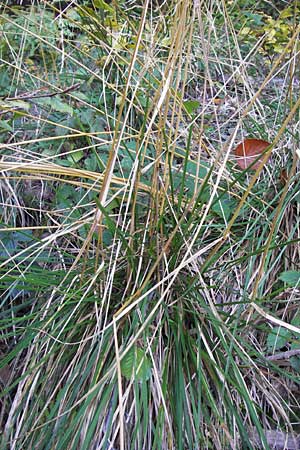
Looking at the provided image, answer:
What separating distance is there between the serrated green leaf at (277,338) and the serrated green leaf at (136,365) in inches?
10.3

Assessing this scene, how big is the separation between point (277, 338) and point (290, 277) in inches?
5.4

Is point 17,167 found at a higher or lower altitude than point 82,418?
higher

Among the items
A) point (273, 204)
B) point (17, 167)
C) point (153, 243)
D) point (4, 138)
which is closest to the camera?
point (17, 167)

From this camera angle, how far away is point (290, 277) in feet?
3.91

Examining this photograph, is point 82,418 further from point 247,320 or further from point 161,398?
point 247,320

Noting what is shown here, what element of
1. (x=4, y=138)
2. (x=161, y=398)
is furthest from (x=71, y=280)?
(x=4, y=138)

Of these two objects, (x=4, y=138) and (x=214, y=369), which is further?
(x=4, y=138)

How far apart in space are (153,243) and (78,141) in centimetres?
54

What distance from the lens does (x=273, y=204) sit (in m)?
1.36

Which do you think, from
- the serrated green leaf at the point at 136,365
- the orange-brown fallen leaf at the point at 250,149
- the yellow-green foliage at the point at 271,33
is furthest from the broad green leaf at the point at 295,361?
the yellow-green foliage at the point at 271,33

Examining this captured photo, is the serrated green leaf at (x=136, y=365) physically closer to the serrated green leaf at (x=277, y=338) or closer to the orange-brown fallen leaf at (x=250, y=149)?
the serrated green leaf at (x=277, y=338)

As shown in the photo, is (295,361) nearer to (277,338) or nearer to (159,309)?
(277,338)

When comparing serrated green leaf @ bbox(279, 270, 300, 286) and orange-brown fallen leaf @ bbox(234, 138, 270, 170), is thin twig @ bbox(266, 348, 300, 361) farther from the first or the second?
orange-brown fallen leaf @ bbox(234, 138, 270, 170)

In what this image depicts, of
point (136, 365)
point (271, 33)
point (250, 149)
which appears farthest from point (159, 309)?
point (271, 33)
